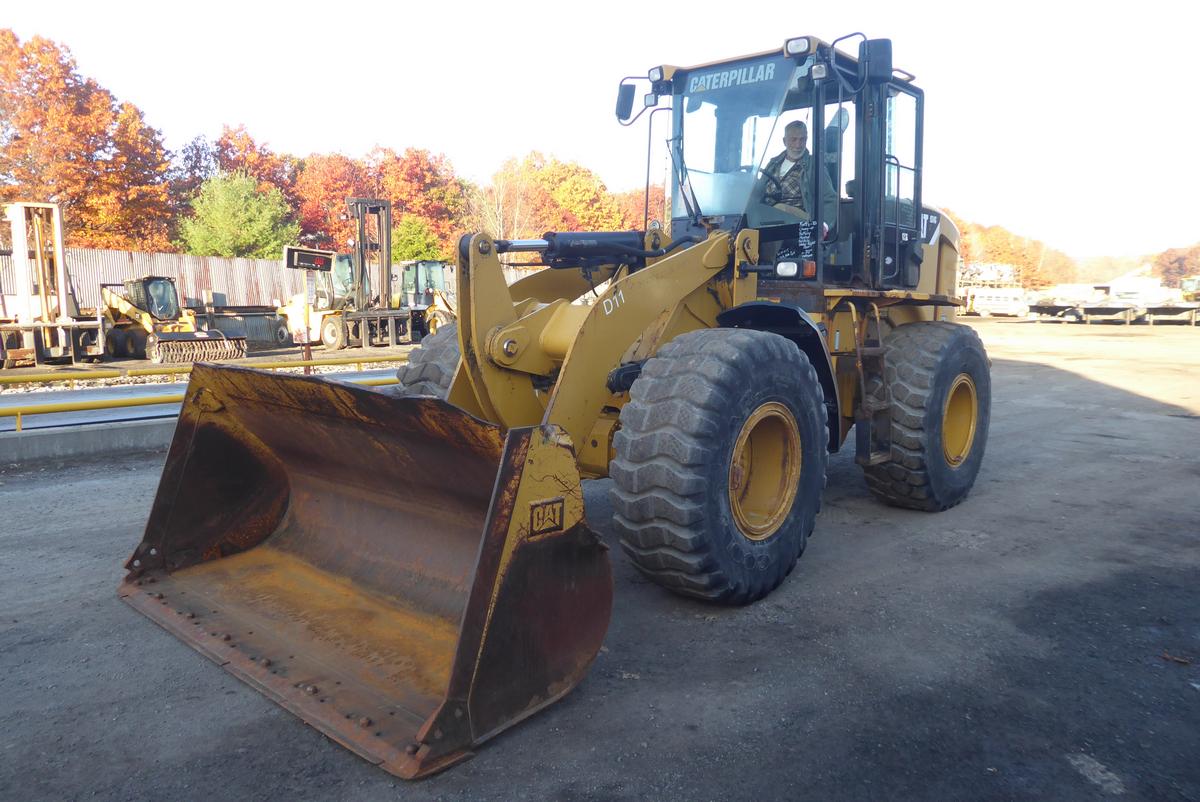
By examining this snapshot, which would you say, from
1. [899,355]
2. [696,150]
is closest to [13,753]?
[696,150]

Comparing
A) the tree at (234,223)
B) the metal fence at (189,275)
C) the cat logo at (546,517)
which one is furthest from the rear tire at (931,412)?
the tree at (234,223)

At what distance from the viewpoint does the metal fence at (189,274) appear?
27.1 m

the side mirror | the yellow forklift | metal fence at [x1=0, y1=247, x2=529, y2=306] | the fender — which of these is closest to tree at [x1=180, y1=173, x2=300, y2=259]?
metal fence at [x1=0, y1=247, x2=529, y2=306]

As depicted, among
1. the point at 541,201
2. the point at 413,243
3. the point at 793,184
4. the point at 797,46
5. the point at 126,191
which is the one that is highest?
the point at 541,201

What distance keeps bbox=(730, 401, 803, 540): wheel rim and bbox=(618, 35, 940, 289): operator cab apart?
4.32 ft

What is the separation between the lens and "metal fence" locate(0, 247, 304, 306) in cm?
2714

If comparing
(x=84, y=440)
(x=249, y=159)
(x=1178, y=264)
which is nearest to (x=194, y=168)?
(x=249, y=159)

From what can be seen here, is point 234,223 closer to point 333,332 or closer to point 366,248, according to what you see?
point 333,332

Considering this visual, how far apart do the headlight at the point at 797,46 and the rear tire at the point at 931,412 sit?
217 centimetres

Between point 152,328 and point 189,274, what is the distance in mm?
10104

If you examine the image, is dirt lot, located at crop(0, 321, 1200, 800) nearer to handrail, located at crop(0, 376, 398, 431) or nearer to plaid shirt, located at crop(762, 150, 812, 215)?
handrail, located at crop(0, 376, 398, 431)

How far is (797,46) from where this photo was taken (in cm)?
568

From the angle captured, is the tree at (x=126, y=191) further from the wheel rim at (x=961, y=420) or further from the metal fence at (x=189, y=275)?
the wheel rim at (x=961, y=420)

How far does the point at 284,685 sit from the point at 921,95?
20.0 ft
